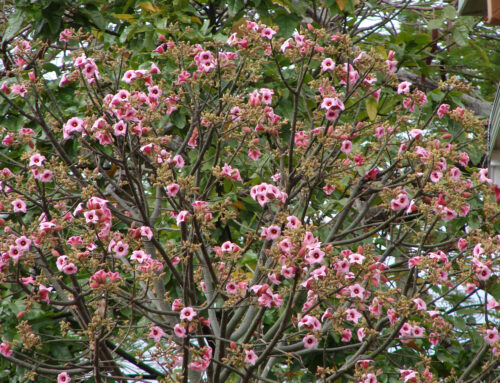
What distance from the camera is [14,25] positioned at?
4949mm

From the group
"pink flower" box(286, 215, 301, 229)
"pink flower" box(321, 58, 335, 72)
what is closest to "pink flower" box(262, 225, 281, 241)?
"pink flower" box(286, 215, 301, 229)

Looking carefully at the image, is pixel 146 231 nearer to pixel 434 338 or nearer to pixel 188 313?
pixel 188 313

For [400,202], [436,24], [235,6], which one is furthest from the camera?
[235,6]

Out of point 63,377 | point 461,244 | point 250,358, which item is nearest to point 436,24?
point 461,244

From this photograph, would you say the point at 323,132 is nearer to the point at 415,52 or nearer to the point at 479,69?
the point at 415,52

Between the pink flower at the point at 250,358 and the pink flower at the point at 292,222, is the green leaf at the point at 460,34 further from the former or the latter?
the pink flower at the point at 250,358

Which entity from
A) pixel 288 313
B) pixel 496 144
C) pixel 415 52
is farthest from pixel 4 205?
pixel 415 52

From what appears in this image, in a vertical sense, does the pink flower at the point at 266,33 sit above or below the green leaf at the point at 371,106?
above

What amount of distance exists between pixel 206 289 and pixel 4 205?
1.15m

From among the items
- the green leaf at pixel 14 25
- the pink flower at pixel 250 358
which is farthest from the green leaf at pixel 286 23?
the pink flower at pixel 250 358

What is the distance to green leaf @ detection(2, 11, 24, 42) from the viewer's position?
491 cm

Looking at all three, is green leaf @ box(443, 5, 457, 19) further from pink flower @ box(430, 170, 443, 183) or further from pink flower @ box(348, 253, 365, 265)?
pink flower @ box(348, 253, 365, 265)

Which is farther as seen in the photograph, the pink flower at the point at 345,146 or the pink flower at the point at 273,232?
the pink flower at the point at 345,146

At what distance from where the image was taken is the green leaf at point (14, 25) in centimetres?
491
